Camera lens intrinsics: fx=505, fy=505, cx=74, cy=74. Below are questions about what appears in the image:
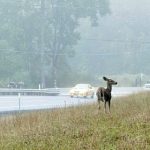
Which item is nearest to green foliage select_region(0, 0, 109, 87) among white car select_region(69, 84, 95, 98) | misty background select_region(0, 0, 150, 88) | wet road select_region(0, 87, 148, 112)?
misty background select_region(0, 0, 150, 88)

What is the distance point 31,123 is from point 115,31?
335 ft

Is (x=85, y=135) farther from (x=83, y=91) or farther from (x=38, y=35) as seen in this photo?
(x=38, y=35)

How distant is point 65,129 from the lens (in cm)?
1220

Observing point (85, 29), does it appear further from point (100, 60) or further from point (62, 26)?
point (62, 26)

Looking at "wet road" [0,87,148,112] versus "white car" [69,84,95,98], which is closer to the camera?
"wet road" [0,87,148,112]

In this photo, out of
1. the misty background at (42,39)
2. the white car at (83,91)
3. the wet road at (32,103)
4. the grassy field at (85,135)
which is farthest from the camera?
the misty background at (42,39)

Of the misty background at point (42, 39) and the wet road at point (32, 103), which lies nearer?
the wet road at point (32, 103)

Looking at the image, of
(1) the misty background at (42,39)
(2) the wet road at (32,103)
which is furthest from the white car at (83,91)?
(1) the misty background at (42,39)

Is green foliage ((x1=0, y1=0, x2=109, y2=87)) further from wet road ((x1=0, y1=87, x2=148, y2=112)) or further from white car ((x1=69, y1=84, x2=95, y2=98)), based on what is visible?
wet road ((x1=0, y1=87, x2=148, y2=112))

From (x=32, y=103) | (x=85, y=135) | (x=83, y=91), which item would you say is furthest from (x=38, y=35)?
(x=85, y=135)

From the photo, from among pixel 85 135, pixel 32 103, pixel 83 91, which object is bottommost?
pixel 85 135

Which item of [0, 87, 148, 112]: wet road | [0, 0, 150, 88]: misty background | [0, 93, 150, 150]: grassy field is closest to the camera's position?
[0, 93, 150, 150]: grassy field

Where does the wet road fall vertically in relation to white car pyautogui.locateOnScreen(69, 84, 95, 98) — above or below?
below

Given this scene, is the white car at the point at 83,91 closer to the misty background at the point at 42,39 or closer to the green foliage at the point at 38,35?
the misty background at the point at 42,39
